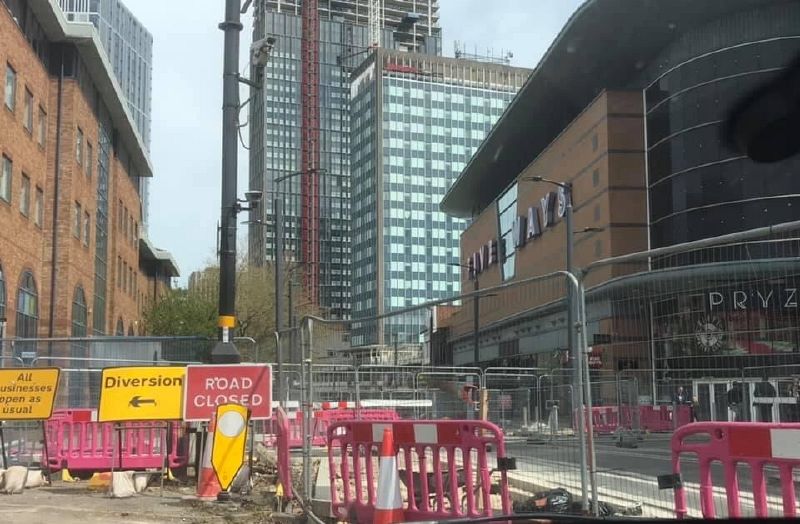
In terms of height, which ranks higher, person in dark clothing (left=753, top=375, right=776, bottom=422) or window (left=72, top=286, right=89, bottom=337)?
window (left=72, top=286, right=89, bottom=337)

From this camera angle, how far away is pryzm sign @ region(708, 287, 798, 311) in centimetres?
570

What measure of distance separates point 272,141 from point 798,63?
60106 mm

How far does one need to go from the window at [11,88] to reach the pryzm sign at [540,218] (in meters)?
26.0

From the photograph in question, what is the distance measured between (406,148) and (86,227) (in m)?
92.8

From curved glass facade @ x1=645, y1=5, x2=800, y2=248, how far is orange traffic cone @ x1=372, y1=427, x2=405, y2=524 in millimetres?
28757

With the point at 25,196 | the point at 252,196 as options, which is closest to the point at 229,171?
the point at 252,196

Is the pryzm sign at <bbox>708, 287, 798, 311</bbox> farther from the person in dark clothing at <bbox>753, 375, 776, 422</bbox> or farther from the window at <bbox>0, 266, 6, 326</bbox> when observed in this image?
the window at <bbox>0, 266, 6, 326</bbox>

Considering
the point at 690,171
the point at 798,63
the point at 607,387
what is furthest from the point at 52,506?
the point at 690,171

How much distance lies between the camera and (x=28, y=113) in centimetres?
3272

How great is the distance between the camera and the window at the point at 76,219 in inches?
1493

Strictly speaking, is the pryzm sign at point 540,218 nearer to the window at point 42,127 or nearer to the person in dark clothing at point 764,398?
the window at point 42,127

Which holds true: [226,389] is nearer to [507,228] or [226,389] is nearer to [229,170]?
[229,170]

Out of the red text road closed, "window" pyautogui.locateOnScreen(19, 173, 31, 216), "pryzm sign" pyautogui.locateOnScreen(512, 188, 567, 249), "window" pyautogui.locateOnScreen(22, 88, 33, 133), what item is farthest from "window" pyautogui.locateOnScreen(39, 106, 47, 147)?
the red text road closed

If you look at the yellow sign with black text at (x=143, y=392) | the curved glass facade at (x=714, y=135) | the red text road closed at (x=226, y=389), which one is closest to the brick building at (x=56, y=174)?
the yellow sign with black text at (x=143, y=392)
